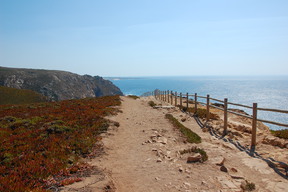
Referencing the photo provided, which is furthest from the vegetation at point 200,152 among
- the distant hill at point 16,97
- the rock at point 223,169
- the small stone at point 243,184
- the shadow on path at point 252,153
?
the distant hill at point 16,97

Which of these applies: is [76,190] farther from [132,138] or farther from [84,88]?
[84,88]

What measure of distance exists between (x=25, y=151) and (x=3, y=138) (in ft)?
9.55

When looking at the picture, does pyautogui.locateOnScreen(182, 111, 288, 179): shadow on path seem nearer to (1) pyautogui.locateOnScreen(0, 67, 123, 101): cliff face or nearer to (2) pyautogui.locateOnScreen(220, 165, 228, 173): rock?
(2) pyautogui.locateOnScreen(220, 165, 228, 173): rock

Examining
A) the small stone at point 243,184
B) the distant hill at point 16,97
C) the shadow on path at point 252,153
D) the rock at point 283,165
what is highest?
the small stone at point 243,184

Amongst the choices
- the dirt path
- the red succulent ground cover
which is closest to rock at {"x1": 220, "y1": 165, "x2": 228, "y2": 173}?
the dirt path

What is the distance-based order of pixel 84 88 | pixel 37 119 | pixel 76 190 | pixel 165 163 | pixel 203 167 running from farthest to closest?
1. pixel 84 88
2. pixel 37 119
3. pixel 165 163
4. pixel 203 167
5. pixel 76 190

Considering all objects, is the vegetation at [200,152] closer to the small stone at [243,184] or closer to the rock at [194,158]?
the rock at [194,158]

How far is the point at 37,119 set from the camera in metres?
13.8

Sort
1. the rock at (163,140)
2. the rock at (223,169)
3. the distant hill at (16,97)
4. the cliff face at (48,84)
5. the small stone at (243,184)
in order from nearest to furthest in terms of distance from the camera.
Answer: the small stone at (243,184), the rock at (223,169), the rock at (163,140), the distant hill at (16,97), the cliff face at (48,84)

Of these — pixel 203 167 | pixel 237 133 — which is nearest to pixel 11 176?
pixel 203 167

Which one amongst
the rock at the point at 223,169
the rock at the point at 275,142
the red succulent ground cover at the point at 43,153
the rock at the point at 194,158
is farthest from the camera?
the rock at the point at 275,142

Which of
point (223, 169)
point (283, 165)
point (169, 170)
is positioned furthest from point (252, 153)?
point (169, 170)

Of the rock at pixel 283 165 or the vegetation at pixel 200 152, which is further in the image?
the vegetation at pixel 200 152

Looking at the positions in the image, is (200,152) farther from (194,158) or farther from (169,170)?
(169,170)
